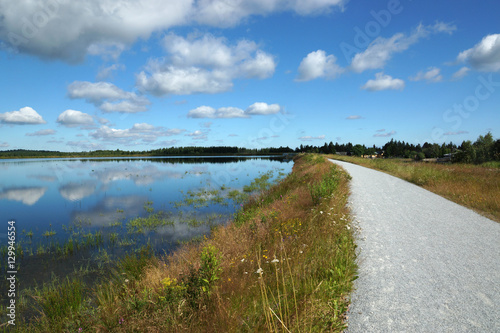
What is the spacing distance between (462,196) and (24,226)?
2336 centimetres

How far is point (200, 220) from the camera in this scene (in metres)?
13.6

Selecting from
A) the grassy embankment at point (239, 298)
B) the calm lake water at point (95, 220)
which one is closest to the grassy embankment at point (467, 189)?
the grassy embankment at point (239, 298)

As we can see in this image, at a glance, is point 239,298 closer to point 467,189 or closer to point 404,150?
point 467,189

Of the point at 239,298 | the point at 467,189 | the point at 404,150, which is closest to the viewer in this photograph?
the point at 239,298

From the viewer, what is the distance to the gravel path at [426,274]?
3.24 metres

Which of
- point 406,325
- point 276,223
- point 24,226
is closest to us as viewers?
point 406,325

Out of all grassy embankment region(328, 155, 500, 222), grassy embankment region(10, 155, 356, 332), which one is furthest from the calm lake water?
grassy embankment region(328, 155, 500, 222)

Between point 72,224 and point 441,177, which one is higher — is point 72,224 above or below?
below

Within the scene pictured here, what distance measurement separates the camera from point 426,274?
4.44 metres

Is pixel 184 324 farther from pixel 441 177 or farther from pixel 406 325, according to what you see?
pixel 441 177

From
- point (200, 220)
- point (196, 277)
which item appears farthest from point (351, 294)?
point (200, 220)

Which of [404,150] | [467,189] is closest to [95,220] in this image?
[467,189]

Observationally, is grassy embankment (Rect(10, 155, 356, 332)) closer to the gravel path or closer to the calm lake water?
the gravel path

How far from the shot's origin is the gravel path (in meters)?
3.24
